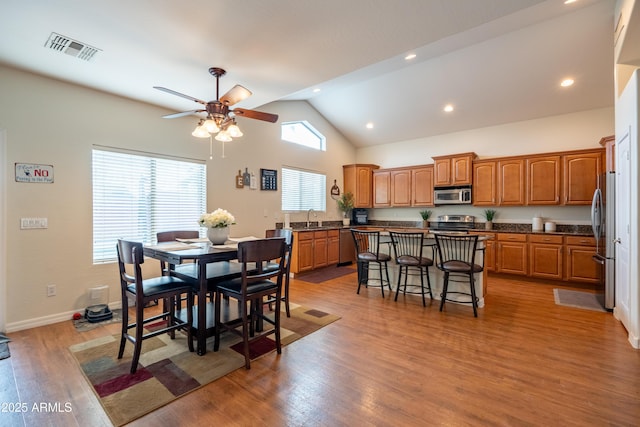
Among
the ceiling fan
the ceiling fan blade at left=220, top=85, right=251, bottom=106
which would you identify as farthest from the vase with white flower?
the ceiling fan blade at left=220, top=85, right=251, bottom=106

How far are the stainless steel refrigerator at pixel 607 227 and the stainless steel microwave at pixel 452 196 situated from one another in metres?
2.23

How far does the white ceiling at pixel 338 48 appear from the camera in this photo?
2.18 meters

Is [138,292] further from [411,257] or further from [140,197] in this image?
[411,257]

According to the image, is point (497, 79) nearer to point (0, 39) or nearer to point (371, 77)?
point (371, 77)

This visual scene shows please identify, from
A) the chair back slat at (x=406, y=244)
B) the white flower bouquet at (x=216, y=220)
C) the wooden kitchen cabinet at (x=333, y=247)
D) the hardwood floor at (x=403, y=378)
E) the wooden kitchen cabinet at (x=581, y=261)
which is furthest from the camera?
the wooden kitchen cabinet at (x=333, y=247)

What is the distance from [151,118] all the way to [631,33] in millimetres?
5356

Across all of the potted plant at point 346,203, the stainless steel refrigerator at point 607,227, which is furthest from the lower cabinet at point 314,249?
the stainless steel refrigerator at point 607,227

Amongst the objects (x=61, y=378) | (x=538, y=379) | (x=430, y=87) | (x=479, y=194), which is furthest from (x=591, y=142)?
(x=61, y=378)

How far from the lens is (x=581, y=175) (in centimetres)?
489

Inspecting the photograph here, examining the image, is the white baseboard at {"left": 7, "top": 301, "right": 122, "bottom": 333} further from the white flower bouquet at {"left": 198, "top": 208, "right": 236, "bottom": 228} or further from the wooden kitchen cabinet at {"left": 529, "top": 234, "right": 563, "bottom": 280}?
the wooden kitchen cabinet at {"left": 529, "top": 234, "right": 563, "bottom": 280}

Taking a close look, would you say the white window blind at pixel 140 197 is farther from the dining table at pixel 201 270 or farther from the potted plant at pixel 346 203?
the potted plant at pixel 346 203

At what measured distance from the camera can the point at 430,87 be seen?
5.34m

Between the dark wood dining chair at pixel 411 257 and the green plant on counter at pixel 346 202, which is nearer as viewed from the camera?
the dark wood dining chair at pixel 411 257

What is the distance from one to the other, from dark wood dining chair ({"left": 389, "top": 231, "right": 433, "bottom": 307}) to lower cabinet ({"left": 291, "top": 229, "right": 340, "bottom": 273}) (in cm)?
194
